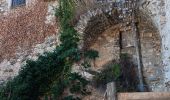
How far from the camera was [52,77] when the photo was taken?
38.0 ft

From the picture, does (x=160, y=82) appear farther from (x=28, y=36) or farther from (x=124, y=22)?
(x=28, y=36)

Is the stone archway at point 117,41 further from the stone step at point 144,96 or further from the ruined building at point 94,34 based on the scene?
the stone step at point 144,96

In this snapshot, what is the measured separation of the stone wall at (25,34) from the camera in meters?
12.6

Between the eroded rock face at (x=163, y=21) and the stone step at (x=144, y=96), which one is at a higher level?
the eroded rock face at (x=163, y=21)

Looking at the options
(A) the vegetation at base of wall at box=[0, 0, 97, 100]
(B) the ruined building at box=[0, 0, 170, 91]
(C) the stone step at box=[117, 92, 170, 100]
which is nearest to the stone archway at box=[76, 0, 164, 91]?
(B) the ruined building at box=[0, 0, 170, 91]

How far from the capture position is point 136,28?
38.1 feet

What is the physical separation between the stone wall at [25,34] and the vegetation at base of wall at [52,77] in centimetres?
70

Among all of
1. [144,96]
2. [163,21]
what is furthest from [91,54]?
[144,96]

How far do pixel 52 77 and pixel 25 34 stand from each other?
2279mm

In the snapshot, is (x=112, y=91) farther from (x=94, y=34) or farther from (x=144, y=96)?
(x=94, y=34)

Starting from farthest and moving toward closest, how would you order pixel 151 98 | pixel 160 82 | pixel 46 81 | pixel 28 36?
pixel 28 36 < pixel 46 81 < pixel 160 82 < pixel 151 98

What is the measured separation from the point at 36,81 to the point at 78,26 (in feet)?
6.82

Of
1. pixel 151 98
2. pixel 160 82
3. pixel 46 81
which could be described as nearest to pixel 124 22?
pixel 160 82

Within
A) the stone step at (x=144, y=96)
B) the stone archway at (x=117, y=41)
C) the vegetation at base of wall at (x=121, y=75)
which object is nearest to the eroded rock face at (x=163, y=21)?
the stone archway at (x=117, y=41)
